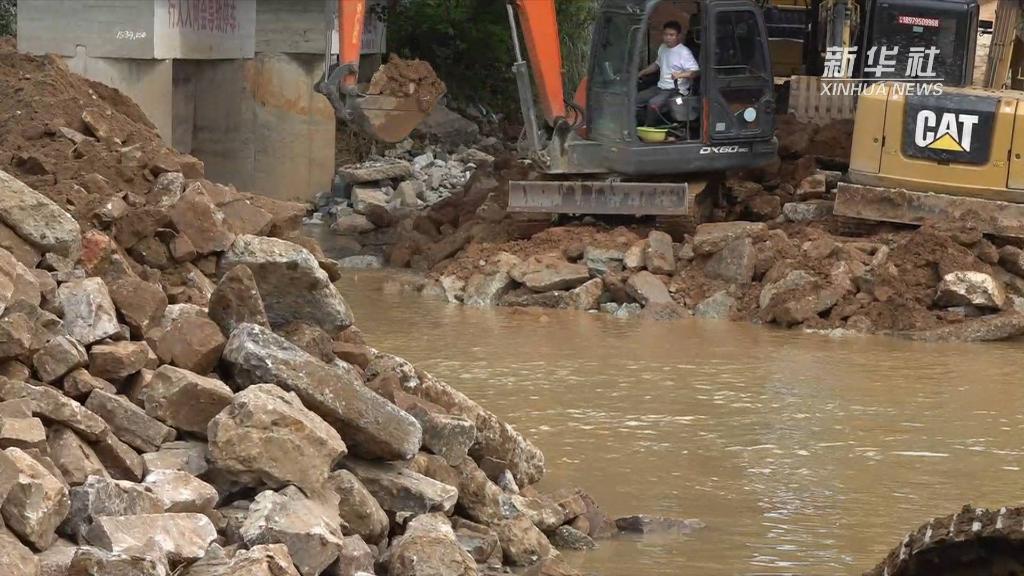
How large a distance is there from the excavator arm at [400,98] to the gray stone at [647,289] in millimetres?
2177

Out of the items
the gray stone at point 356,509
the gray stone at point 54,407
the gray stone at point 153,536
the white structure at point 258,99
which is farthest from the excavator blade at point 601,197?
the gray stone at point 153,536

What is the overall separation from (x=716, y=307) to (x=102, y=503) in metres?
9.40

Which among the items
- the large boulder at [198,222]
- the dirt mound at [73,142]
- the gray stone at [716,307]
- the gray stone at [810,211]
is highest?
the dirt mound at [73,142]

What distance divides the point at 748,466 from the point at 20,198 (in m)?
4.29

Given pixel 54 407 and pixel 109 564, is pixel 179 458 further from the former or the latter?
pixel 109 564

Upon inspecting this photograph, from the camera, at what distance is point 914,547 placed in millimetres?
5785

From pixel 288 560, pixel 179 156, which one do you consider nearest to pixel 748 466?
pixel 179 156

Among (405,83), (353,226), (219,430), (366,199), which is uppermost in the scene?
(405,83)

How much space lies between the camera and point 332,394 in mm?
7043

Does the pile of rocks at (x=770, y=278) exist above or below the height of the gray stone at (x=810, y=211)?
below

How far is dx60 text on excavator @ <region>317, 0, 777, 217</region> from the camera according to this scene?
15750 millimetres

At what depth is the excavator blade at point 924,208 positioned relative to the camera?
1479cm

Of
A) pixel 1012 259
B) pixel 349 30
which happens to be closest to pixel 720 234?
pixel 1012 259

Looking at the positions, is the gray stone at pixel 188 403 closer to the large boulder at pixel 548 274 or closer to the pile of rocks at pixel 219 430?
the pile of rocks at pixel 219 430
